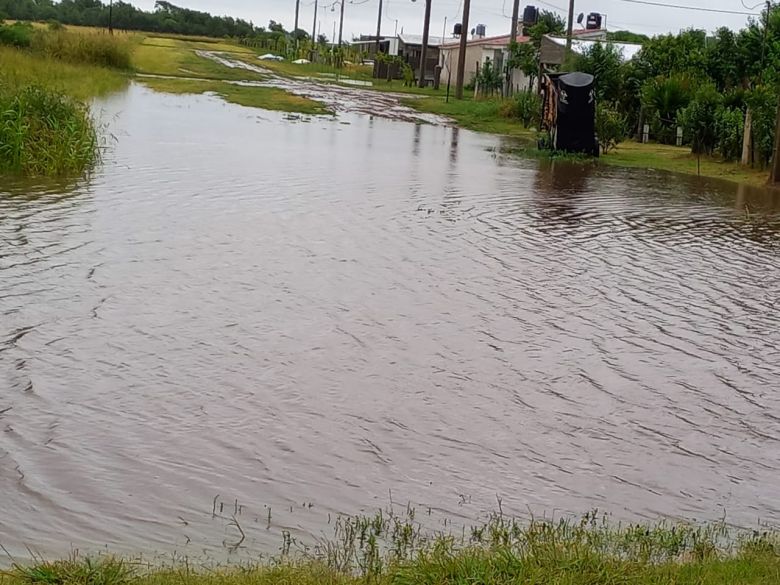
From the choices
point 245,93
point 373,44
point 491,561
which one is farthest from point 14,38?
point 373,44

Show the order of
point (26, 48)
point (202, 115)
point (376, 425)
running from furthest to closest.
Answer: point (26, 48), point (202, 115), point (376, 425)

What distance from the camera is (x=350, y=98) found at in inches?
1886

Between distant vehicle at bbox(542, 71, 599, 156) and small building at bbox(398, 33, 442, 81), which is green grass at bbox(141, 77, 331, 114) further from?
small building at bbox(398, 33, 442, 81)

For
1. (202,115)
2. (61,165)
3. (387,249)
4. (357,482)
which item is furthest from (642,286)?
(202,115)

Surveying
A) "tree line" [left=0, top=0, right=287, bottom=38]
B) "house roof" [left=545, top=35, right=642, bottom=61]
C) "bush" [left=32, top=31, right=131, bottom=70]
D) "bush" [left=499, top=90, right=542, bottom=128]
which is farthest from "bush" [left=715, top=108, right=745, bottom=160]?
"tree line" [left=0, top=0, right=287, bottom=38]

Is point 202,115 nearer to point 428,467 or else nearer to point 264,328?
point 264,328

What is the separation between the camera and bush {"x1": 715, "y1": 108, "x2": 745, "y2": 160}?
26641 mm

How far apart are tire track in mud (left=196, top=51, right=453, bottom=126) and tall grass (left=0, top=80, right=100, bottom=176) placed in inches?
824

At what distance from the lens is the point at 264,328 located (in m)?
9.30

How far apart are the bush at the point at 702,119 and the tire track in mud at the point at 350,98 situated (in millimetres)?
10841

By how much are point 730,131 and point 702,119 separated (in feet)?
6.00

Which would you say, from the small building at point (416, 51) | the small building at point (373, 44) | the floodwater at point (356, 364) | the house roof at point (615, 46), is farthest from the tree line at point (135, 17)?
the floodwater at point (356, 364)

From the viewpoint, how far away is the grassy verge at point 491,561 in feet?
14.8

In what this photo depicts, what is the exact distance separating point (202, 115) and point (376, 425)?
26225 millimetres
